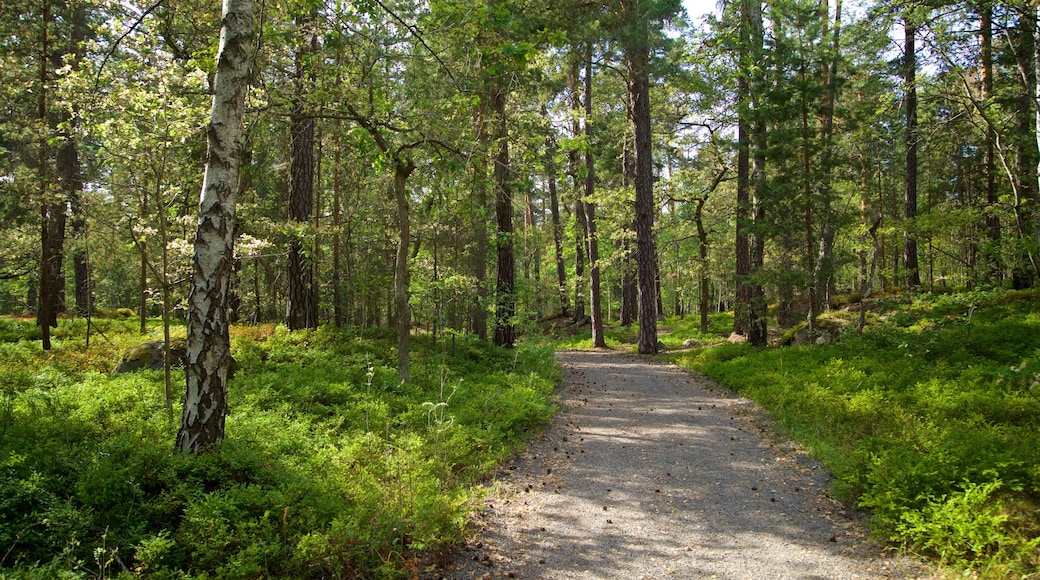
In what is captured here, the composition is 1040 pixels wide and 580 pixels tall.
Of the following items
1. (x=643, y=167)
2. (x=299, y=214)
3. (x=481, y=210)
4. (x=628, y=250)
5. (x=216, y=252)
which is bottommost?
(x=216, y=252)

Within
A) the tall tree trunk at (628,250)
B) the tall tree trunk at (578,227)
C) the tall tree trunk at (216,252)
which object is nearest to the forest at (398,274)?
the tall tree trunk at (216,252)

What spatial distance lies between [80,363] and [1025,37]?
60.5ft

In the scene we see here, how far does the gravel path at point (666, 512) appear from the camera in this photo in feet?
12.3

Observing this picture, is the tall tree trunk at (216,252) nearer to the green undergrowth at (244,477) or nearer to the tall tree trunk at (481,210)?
the green undergrowth at (244,477)

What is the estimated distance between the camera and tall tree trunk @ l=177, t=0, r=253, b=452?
4.17 meters

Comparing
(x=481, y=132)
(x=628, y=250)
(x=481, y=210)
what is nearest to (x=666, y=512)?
(x=481, y=210)

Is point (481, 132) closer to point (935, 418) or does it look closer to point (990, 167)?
point (935, 418)

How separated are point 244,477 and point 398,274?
4.77 metres

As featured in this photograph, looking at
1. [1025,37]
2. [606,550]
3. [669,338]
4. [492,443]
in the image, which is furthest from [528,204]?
[606,550]

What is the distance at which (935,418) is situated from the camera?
5820 millimetres

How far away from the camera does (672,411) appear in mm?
8547

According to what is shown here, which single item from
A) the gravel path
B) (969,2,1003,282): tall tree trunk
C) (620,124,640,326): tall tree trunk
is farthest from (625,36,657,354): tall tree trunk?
the gravel path

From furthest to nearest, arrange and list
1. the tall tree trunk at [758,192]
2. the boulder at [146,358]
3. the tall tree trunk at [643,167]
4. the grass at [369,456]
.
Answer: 1. the tall tree trunk at [643,167]
2. the tall tree trunk at [758,192]
3. the boulder at [146,358]
4. the grass at [369,456]

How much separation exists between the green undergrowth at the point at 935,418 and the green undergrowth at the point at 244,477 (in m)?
3.48
